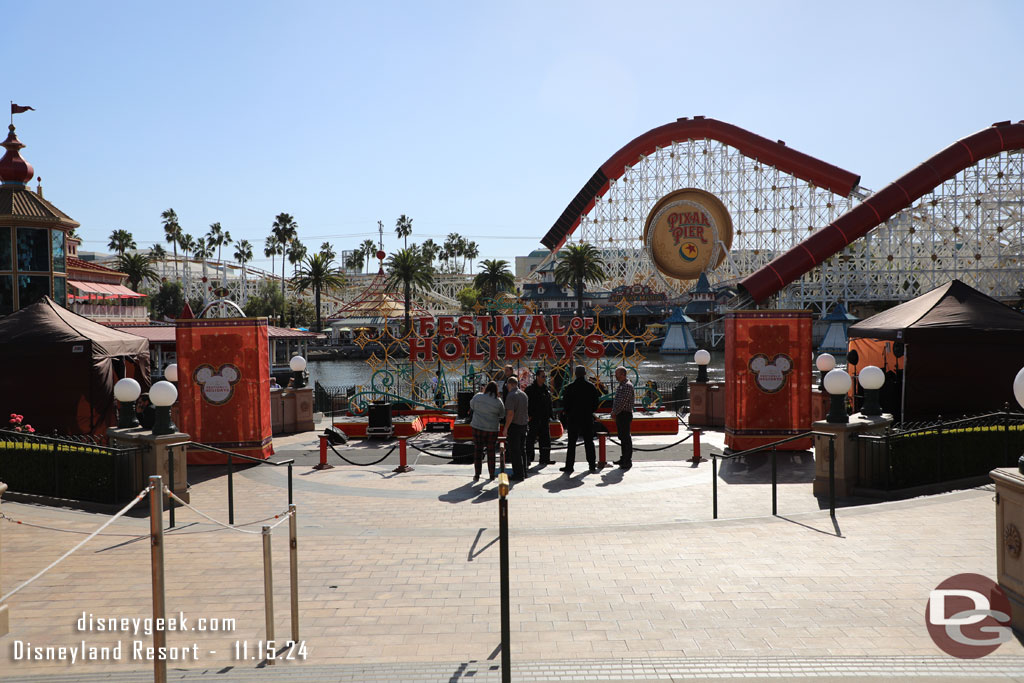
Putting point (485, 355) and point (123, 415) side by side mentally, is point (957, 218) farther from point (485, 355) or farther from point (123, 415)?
point (123, 415)

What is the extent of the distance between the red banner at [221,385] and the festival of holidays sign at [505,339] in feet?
19.6

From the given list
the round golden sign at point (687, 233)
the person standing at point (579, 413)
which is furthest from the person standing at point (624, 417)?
the round golden sign at point (687, 233)

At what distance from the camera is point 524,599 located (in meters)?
7.15

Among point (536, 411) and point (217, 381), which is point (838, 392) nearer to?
point (536, 411)

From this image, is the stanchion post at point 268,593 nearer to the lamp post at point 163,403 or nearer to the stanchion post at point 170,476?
the stanchion post at point 170,476

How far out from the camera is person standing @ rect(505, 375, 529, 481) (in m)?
13.1

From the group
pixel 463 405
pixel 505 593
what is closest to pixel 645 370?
pixel 463 405

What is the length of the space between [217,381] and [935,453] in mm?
13299

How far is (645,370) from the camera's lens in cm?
5791

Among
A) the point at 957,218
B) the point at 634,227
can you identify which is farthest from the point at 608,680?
the point at 634,227

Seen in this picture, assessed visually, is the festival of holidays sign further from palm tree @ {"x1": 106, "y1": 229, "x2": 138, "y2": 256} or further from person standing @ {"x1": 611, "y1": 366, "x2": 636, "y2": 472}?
palm tree @ {"x1": 106, "y1": 229, "x2": 138, "y2": 256}

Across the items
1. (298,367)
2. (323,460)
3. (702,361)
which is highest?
Answer: (702,361)

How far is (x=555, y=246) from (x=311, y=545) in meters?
76.2

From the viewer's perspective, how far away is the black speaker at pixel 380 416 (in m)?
19.3
